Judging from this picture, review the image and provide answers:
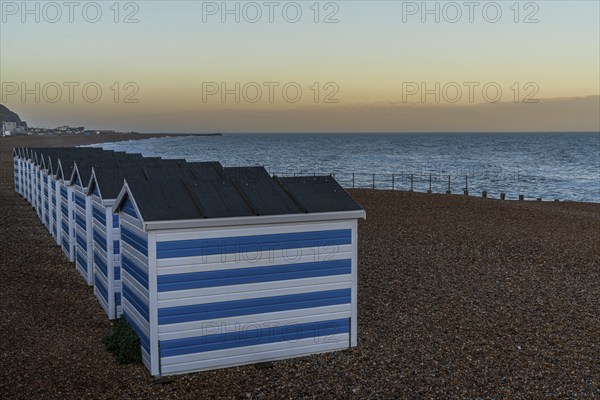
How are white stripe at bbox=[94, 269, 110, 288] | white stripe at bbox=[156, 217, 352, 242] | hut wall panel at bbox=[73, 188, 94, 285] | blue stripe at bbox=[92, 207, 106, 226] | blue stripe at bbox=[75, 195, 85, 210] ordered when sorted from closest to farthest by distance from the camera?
1. white stripe at bbox=[156, 217, 352, 242]
2. white stripe at bbox=[94, 269, 110, 288]
3. blue stripe at bbox=[92, 207, 106, 226]
4. hut wall panel at bbox=[73, 188, 94, 285]
5. blue stripe at bbox=[75, 195, 85, 210]

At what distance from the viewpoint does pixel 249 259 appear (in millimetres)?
8633

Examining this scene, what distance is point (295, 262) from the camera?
890cm

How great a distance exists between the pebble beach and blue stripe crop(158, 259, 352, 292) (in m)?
1.20

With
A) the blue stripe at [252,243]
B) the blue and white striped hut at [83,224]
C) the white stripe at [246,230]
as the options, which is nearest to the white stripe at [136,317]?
the blue stripe at [252,243]

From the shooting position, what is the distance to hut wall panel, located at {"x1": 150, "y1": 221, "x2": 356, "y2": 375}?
8.30 metres

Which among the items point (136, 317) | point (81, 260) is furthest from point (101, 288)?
point (136, 317)

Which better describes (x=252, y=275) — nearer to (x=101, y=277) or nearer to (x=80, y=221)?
(x=101, y=277)

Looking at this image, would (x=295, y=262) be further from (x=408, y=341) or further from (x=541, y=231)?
(x=541, y=231)

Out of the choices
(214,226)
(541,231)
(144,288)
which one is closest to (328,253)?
(214,226)

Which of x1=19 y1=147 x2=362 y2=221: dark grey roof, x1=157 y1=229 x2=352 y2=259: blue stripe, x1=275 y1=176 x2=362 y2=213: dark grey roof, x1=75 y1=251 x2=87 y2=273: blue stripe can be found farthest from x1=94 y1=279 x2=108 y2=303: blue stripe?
x1=275 y1=176 x2=362 y2=213: dark grey roof

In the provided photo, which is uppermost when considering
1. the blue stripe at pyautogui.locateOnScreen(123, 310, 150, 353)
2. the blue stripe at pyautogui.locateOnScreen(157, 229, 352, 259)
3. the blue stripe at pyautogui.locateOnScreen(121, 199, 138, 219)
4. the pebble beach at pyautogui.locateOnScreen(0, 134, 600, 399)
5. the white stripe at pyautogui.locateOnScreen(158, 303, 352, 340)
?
the blue stripe at pyautogui.locateOnScreen(121, 199, 138, 219)

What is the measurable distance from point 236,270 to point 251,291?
386 mm

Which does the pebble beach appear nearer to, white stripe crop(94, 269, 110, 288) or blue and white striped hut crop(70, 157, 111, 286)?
blue and white striped hut crop(70, 157, 111, 286)

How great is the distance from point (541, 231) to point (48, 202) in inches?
638
